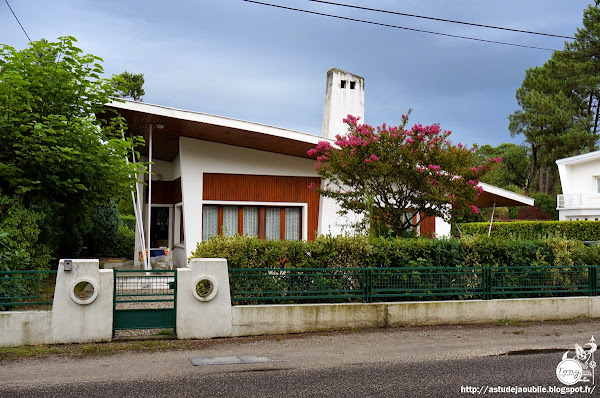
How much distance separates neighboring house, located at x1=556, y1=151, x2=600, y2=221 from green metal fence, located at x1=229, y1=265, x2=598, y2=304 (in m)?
25.7

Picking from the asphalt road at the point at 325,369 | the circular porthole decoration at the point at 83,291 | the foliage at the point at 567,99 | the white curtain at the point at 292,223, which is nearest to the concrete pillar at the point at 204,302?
the asphalt road at the point at 325,369

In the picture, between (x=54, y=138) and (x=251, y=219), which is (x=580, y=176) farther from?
(x=54, y=138)

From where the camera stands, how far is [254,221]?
15781mm

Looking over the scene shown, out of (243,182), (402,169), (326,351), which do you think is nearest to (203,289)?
(326,351)

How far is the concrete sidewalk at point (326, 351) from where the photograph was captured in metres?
6.53

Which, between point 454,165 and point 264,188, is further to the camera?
point 264,188

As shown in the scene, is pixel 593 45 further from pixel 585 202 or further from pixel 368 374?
pixel 368 374

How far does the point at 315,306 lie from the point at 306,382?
271cm

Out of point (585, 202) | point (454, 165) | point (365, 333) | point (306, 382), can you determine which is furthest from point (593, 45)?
point (306, 382)

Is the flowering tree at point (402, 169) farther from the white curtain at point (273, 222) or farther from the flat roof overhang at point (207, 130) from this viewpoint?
the white curtain at point (273, 222)

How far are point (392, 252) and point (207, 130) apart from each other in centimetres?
668

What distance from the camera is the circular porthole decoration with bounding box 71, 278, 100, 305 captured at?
7.83 meters

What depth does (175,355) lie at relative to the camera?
24.2ft

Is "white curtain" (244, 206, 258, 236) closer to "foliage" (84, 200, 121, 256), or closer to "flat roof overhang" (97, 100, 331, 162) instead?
"flat roof overhang" (97, 100, 331, 162)
